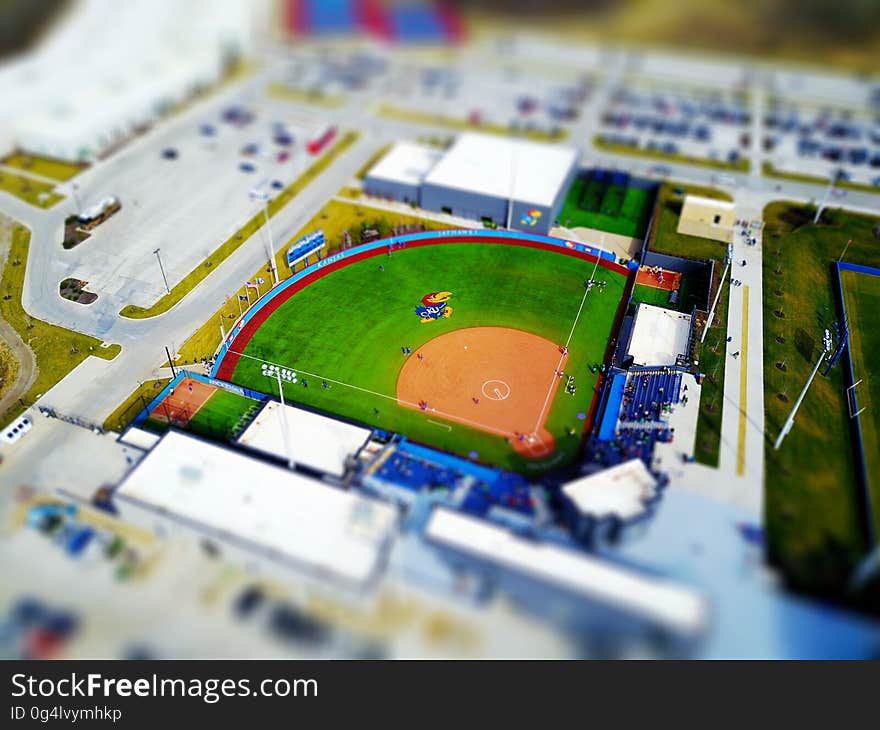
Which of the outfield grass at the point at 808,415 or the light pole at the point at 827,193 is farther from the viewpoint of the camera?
the light pole at the point at 827,193

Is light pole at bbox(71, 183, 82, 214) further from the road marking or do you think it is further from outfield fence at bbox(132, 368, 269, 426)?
the road marking

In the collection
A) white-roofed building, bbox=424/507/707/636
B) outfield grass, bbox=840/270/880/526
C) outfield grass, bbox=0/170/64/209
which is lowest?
outfield grass, bbox=0/170/64/209

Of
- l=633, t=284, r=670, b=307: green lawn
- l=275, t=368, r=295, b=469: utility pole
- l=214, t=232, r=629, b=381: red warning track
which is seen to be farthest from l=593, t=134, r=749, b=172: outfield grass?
l=275, t=368, r=295, b=469: utility pole

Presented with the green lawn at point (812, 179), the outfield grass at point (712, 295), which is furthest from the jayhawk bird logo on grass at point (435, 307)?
the green lawn at point (812, 179)

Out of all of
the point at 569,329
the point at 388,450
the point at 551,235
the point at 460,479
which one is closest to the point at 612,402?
the point at 569,329

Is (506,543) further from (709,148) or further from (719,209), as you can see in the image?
(709,148)

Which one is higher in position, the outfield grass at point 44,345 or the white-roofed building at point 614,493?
the white-roofed building at point 614,493

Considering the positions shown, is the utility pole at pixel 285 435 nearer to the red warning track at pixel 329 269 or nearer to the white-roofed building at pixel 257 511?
the white-roofed building at pixel 257 511
